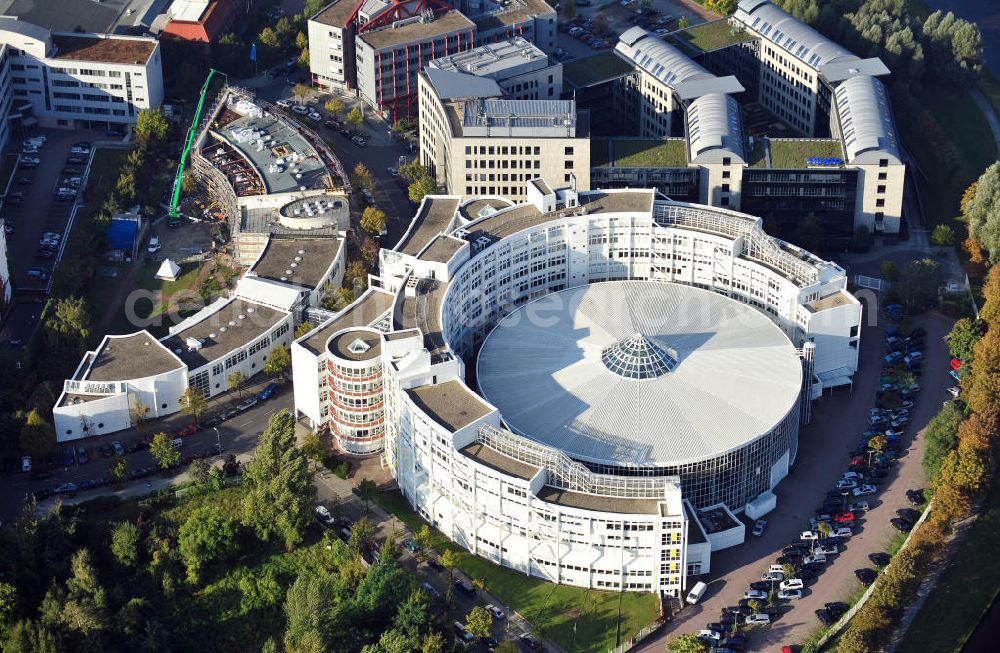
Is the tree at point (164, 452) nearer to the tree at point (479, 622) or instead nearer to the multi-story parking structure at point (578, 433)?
A: the multi-story parking structure at point (578, 433)

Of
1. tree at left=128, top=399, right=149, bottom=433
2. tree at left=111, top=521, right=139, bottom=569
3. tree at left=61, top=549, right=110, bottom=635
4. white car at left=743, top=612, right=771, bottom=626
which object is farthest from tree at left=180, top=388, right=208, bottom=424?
white car at left=743, top=612, right=771, bottom=626

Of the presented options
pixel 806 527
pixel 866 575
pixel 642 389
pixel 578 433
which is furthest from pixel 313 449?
pixel 866 575

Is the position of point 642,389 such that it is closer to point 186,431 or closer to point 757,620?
point 757,620

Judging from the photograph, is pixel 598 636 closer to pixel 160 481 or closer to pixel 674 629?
pixel 674 629

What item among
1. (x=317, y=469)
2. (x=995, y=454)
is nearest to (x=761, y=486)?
(x=995, y=454)

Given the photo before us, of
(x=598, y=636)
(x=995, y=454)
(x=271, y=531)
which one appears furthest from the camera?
(x=995, y=454)
